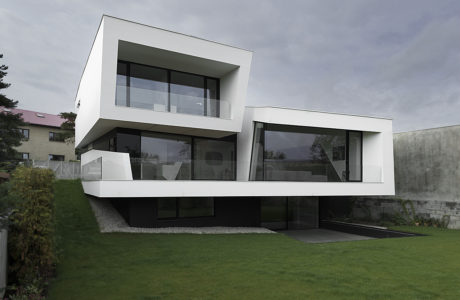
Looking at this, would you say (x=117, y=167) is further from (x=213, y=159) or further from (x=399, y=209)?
(x=399, y=209)

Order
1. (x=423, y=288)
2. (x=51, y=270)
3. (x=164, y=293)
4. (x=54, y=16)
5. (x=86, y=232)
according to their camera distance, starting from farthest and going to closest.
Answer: (x=54, y=16), (x=86, y=232), (x=51, y=270), (x=423, y=288), (x=164, y=293)

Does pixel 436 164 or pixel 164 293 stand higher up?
pixel 436 164

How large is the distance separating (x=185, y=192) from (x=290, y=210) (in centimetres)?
779

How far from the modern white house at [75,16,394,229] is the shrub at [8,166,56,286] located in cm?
453

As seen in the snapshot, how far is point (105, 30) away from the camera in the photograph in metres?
12.1

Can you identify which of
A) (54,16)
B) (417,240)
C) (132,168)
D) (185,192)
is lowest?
(417,240)

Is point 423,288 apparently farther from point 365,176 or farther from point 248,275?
point 365,176

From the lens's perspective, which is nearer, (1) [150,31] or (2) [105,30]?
(2) [105,30]

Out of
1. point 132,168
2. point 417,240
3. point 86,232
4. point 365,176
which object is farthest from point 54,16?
point 417,240

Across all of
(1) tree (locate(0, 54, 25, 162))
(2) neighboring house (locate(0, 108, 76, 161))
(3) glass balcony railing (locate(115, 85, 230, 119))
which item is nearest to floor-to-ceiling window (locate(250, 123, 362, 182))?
(3) glass balcony railing (locate(115, 85, 230, 119))

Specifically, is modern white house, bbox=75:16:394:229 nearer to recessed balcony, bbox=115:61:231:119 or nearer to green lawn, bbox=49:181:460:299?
recessed balcony, bbox=115:61:231:119

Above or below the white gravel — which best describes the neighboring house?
above

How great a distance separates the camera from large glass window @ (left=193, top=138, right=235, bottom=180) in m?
13.6

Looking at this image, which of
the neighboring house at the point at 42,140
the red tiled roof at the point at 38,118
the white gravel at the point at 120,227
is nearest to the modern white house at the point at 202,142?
the white gravel at the point at 120,227
